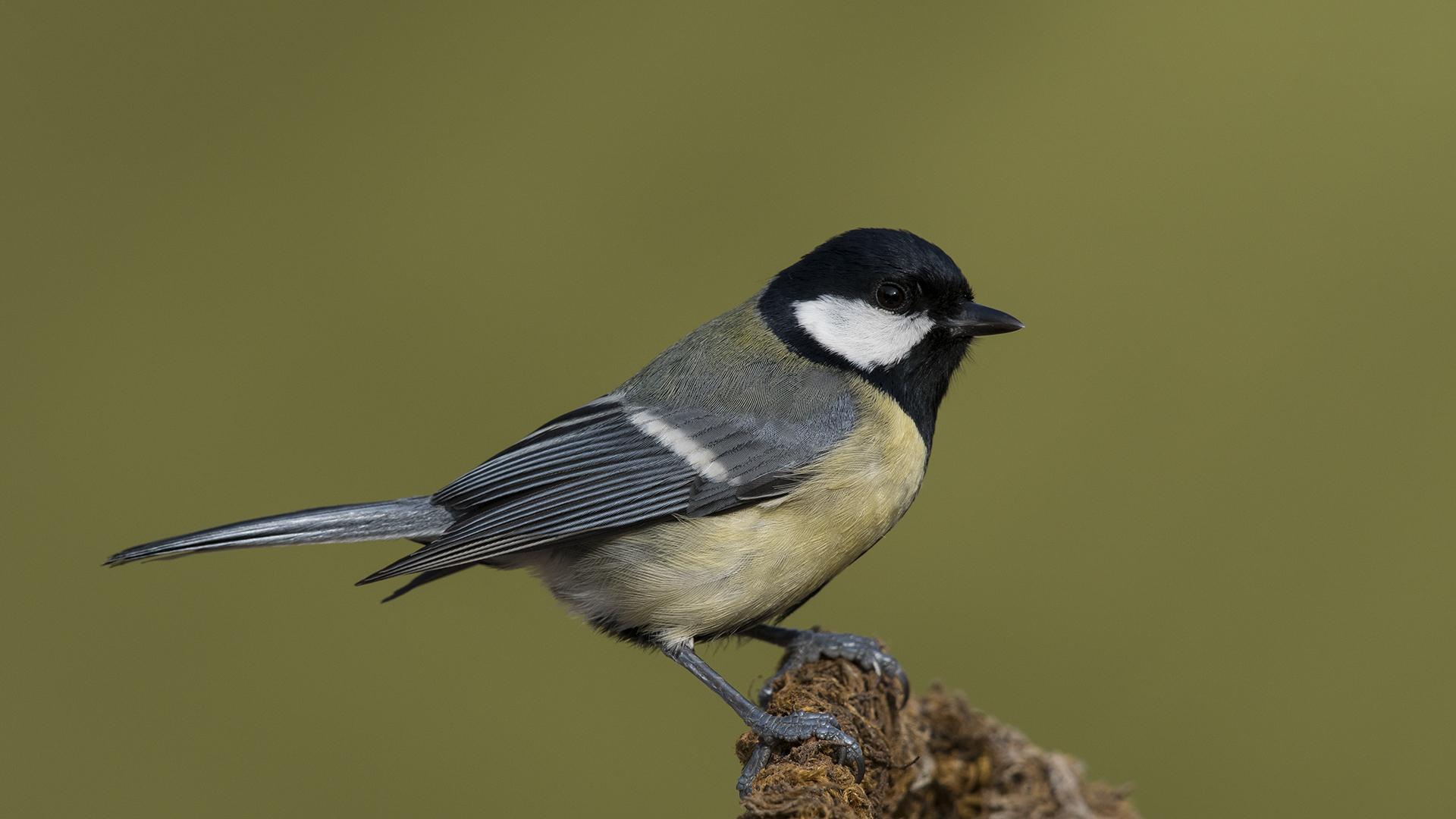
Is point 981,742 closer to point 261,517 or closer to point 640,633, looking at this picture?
point 640,633

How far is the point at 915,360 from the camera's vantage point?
1405 mm

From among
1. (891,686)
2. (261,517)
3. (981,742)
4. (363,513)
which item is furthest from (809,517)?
(261,517)

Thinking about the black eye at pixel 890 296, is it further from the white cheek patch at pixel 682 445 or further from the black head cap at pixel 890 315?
the white cheek patch at pixel 682 445

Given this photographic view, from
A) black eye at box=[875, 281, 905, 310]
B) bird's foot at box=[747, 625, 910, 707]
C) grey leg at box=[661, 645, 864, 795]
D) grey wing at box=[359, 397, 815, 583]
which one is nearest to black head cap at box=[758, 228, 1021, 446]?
black eye at box=[875, 281, 905, 310]

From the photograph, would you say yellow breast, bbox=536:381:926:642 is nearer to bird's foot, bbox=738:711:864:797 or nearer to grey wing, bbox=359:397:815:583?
grey wing, bbox=359:397:815:583

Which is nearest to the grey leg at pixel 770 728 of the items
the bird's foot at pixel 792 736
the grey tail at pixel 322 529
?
the bird's foot at pixel 792 736

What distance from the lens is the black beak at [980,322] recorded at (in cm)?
138

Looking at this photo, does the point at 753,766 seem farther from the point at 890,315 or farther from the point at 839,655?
the point at 890,315

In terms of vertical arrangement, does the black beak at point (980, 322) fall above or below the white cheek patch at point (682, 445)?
above

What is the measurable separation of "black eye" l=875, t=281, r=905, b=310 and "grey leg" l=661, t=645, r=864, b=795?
0.54 meters

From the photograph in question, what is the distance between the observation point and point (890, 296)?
4.55 ft

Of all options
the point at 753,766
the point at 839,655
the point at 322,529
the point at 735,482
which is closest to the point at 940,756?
the point at 839,655

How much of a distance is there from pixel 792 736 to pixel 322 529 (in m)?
0.65

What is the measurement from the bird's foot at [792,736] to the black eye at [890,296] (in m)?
0.55
